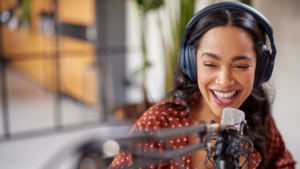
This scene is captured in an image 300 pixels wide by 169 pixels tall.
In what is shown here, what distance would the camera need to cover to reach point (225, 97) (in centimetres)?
75

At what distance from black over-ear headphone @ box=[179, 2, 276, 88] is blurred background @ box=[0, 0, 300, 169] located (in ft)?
4.38

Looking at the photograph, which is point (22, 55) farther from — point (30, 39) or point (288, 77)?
point (288, 77)

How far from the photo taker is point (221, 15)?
732 millimetres

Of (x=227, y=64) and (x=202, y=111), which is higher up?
(x=227, y=64)

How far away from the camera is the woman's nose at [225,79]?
71 cm

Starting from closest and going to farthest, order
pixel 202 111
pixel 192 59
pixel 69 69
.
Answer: pixel 192 59
pixel 202 111
pixel 69 69

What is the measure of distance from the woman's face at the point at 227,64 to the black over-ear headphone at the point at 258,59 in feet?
0.10

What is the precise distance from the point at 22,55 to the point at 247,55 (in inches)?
122

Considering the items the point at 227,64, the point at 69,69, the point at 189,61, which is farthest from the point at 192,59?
the point at 69,69

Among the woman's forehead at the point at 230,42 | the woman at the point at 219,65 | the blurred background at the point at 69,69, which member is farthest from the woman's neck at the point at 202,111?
the blurred background at the point at 69,69

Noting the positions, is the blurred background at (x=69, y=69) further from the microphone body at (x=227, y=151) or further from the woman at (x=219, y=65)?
the microphone body at (x=227, y=151)

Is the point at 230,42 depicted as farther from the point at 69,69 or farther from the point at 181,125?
the point at 69,69

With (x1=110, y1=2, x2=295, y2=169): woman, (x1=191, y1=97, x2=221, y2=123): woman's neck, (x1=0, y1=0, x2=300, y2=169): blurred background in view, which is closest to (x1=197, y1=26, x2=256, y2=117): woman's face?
(x1=110, y1=2, x2=295, y2=169): woman

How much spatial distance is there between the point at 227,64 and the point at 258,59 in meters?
0.11
